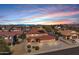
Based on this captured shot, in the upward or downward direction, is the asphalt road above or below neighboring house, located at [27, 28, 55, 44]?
below

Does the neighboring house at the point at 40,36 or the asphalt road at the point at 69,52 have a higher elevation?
the neighboring house at the point at 40,36

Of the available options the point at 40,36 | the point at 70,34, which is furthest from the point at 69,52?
the point at 40,36

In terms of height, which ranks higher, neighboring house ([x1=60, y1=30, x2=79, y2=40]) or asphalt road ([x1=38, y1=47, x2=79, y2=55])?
neighboring house ([x1=60, y1=30, x2=79, y2=40])

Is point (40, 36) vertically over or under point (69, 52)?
over

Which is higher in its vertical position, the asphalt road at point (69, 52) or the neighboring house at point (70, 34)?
the neighboring house at point (70, 34)

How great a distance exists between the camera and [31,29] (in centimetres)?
178

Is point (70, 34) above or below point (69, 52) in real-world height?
above

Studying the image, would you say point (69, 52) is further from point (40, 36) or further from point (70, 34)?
point (40, 36)

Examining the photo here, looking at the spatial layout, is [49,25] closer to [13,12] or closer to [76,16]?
[76,16]

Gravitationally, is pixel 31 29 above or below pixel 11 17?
below
